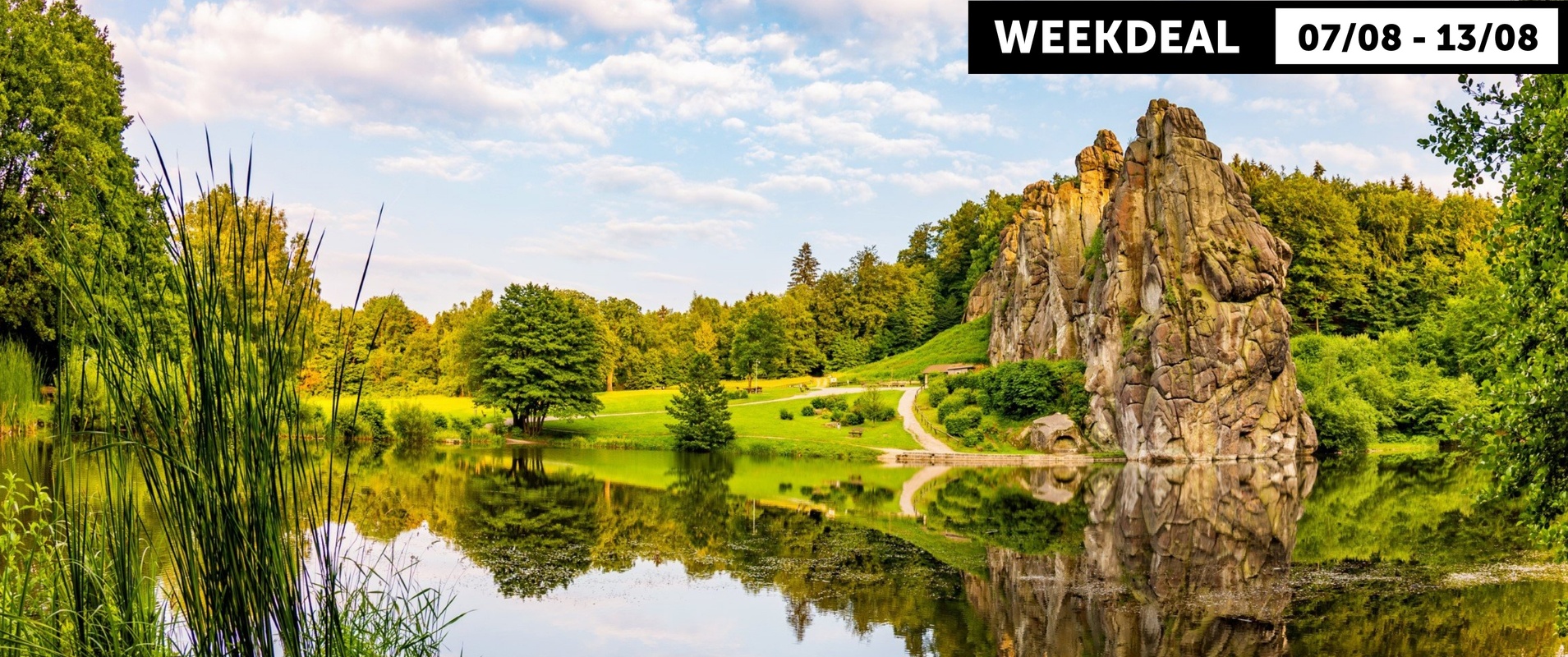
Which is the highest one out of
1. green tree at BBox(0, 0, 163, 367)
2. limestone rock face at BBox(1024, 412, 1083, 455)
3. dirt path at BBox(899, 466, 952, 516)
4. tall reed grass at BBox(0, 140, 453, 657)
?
green tree at BBox(0, 0, 163, 367)

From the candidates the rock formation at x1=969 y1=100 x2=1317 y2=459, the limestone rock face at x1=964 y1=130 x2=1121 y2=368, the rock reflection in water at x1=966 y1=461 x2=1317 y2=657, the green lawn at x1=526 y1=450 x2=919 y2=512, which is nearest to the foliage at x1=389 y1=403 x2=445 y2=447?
the green lawn at x1=526 y1=450 x2=919 y2=512

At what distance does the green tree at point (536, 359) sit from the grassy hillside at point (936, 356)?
2518 cm

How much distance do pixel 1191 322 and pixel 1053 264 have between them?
54.1 feet

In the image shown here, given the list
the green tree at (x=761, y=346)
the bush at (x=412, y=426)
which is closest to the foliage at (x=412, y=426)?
the bush at (x=412, y=426)

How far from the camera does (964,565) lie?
18.8 m

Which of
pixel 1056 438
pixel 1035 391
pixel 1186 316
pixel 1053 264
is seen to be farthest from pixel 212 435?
pixel 1053 264

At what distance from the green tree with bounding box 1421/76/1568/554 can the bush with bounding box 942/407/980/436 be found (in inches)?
1472

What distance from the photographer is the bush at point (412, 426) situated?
1759 inches

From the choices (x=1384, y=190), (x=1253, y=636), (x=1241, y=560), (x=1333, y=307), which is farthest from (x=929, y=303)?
(x=1253, y=636)

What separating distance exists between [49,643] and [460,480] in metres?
26.2

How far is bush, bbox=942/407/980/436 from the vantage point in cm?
4634

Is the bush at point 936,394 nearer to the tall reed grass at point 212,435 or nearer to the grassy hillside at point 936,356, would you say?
the grassy hillside at point 936,356

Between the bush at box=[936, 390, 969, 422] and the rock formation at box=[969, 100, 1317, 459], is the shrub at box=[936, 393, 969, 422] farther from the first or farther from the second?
the rock formation at box=[969, 100, 1317, 459]

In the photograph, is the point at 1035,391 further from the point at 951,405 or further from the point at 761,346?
the point at 761,346
